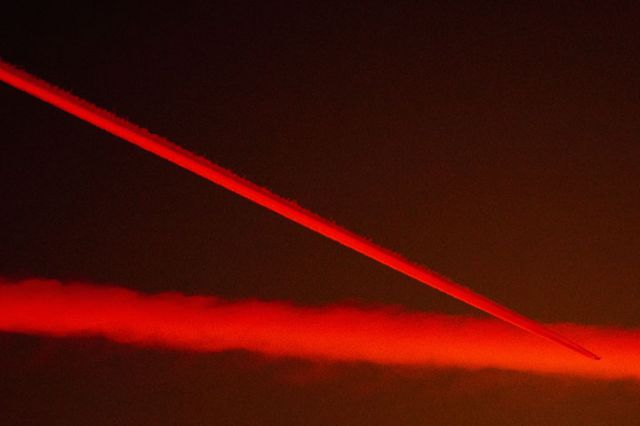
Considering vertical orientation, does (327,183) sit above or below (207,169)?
above

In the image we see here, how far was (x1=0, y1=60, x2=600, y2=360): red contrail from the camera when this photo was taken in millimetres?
555

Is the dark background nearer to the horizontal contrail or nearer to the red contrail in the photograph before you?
the horizontal contrail

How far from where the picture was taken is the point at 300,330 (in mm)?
965

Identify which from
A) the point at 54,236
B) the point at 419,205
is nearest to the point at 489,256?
the point at 419,205

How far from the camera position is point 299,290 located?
96 centimetres

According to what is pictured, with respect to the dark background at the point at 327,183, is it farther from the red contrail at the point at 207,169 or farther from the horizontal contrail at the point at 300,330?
the red contrail at the point at 207,169

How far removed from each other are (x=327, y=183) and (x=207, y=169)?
0.35 m

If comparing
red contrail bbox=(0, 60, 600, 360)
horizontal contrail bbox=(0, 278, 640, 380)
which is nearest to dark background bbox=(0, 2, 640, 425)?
horizontal contrail bbox=(0, 278, 640, 380)

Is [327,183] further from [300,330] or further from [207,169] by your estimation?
[207,169]

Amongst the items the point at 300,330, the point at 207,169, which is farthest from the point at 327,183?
the point at 207,169

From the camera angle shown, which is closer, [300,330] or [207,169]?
[207,169]

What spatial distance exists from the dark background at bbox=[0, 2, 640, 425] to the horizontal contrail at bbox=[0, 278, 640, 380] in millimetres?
18

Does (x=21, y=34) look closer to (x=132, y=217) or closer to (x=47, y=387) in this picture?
(x=132, y=217)

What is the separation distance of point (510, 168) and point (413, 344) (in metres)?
0.28
